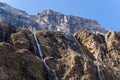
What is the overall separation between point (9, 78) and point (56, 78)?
1317cm

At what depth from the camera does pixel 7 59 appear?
211 ft

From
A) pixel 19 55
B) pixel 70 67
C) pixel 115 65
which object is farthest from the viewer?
pixel 115 65

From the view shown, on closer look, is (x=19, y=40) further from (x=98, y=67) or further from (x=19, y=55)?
(x=98, y=67)

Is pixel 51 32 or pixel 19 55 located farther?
pixel 51 32

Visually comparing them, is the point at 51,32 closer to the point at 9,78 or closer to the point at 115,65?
the point at 115,65

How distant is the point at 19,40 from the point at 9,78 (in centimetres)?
1877

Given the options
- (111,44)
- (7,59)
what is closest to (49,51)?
(7,59)

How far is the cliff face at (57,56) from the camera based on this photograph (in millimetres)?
65625

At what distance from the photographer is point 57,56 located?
8175cm

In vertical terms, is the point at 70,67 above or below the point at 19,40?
below

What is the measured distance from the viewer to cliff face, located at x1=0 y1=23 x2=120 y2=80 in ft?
215

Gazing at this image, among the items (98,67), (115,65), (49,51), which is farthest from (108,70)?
(49,51)

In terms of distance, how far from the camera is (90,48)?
323ft

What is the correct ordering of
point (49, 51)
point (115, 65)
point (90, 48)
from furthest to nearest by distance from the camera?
point (90, 48)
point (115, 65)
point (49, 51)
